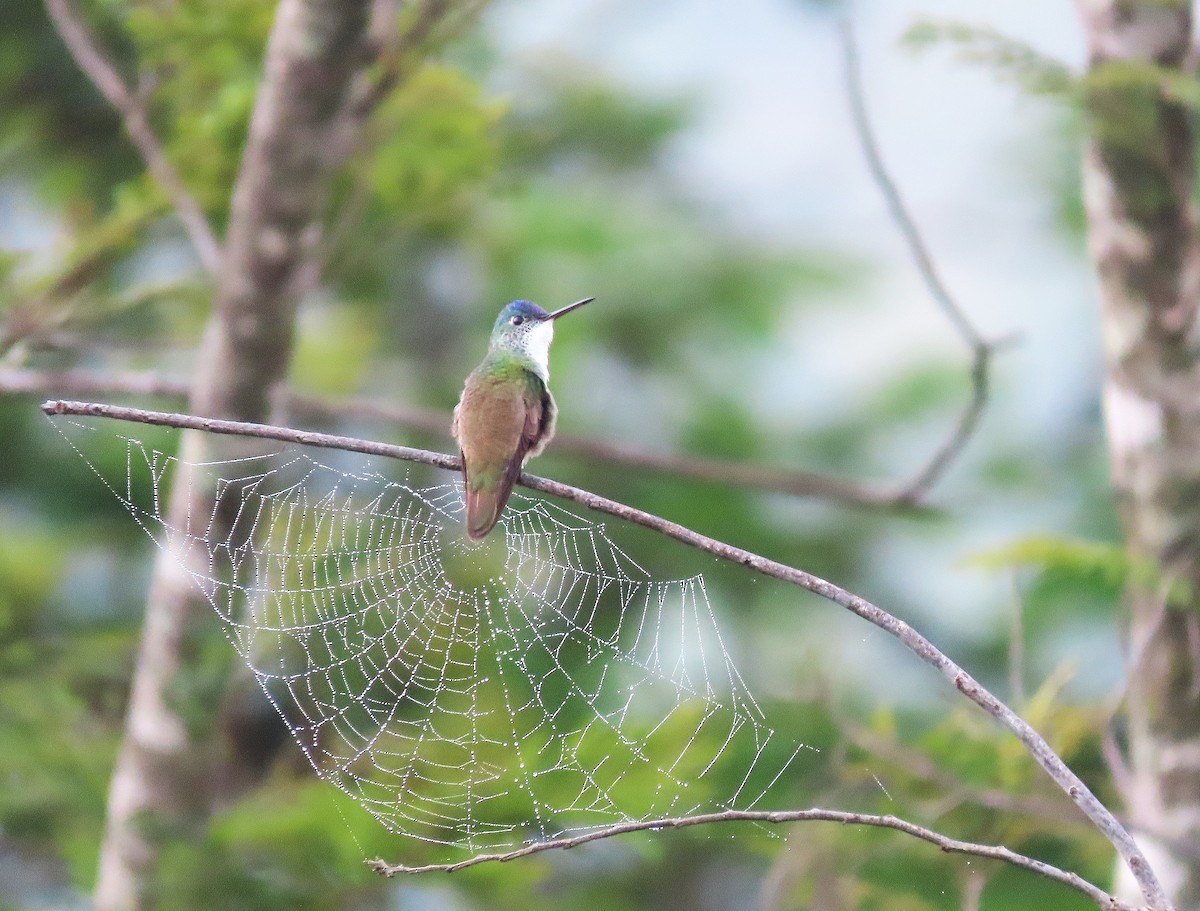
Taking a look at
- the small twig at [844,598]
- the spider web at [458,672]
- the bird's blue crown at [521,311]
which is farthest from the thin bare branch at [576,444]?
the small twig at [844,598]

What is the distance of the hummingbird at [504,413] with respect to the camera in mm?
2541

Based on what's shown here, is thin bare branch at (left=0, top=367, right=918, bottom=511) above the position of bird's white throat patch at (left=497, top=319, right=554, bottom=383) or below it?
below

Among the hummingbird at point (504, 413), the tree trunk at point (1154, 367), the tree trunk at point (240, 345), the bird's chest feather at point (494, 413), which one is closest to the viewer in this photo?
the hummingbird at point (504, 413)

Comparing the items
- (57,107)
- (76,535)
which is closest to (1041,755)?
(76,535)

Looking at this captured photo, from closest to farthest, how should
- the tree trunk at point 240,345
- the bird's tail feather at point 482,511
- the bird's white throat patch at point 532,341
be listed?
1. the bird's tail feather at point 482,511
2. the bird's white throat patch at point 532,341
3. the tree trunk at point 240,345

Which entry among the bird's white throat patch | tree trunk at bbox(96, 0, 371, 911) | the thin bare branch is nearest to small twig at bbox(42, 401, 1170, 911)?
the bird's white throat patch

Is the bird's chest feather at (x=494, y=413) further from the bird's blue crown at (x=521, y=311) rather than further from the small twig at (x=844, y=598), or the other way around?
the small twig at (x=844, y=598)

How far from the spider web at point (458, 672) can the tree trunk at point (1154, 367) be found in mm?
1080

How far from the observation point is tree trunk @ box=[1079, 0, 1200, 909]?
3795 mm

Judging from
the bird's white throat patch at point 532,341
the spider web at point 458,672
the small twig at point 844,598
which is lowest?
the spider web at point 458,672

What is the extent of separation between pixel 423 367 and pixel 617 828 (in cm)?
722

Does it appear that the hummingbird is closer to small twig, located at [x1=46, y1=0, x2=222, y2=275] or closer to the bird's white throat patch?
the bird's white throat patch

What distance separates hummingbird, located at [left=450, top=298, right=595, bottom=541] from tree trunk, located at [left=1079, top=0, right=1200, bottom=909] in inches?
68.9

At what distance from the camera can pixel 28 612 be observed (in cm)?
586
